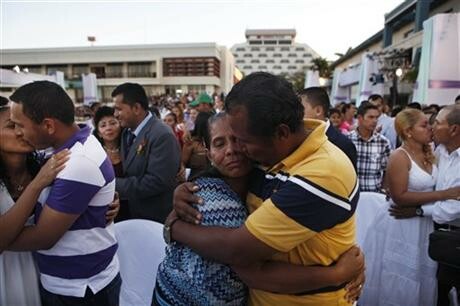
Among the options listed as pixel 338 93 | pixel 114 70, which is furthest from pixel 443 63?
pixel 114 70

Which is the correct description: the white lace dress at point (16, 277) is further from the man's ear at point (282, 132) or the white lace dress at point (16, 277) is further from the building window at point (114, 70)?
the building window at point (114, 70)

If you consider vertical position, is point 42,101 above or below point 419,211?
above

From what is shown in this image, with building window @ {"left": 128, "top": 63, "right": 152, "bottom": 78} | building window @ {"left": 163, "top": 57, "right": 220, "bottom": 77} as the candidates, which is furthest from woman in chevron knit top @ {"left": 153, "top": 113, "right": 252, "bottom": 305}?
building window @ {"left": 128, "top": 63, "right": 152, "bottom": 78}

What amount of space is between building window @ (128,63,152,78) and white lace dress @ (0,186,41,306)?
58.9 metres

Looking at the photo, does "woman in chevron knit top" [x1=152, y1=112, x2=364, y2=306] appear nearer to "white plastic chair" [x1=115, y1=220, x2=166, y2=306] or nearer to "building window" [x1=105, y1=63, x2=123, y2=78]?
"white plastic chair" [x1=115, y1=220, x2=166, y2=306]

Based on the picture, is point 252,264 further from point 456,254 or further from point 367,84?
point 367,84

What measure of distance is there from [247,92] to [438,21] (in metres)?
7.26

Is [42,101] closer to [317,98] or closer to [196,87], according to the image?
[317,98]

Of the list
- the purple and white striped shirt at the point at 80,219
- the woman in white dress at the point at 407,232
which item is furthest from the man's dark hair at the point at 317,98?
the purple and white striped shirt at the point at 80,219

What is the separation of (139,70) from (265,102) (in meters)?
60.9

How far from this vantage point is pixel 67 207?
1.62 metres

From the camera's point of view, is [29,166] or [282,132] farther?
[29,166]

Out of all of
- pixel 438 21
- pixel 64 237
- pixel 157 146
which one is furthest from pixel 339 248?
pixel 438 21

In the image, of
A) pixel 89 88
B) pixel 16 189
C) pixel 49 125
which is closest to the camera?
pixel 49 125
